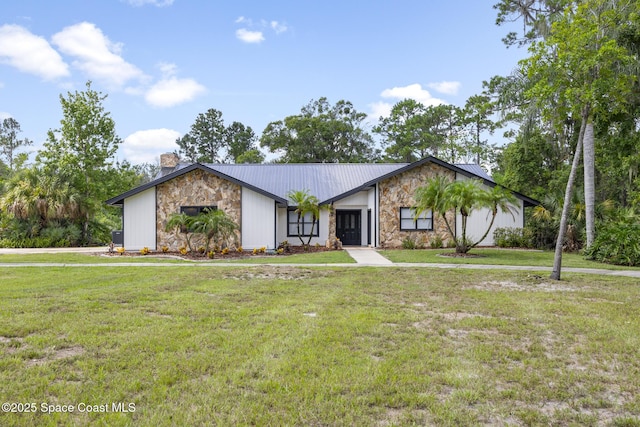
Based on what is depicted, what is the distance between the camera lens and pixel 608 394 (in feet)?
12.3

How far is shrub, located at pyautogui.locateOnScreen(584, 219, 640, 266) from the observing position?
13531 mm

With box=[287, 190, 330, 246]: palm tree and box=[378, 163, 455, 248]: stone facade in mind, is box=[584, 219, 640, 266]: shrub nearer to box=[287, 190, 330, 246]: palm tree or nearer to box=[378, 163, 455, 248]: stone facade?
box=[378, 163, 455, 248]: stone facade

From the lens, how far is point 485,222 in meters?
20.9

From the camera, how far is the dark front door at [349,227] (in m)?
22.9

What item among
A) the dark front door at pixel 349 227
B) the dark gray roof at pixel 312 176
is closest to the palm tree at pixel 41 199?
the dark gray roof at pixel 312 176

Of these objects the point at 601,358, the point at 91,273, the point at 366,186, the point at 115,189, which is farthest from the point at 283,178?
the point at 601,358

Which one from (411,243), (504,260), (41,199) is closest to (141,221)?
(41,199)

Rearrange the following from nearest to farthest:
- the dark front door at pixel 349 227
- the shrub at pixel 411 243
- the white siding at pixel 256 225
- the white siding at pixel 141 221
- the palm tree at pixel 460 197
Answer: the palm tree at pixel 460 197, the white siding at pixel 256 225, the white siding at pixel 141 221, the shrub at pixel 411 243, the dark front door at pixel 349 227

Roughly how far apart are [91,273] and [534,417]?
11.0 meters

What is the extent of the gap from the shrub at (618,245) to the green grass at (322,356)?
6.24 metres

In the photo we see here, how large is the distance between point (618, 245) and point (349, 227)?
12.1 metres

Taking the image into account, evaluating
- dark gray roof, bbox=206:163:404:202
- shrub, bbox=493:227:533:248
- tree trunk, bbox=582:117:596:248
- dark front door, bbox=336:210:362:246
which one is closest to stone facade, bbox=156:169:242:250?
dark gray roof, bbox=206:163:404:202

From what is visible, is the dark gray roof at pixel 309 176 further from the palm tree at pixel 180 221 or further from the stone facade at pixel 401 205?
the palm tree at pixel 180 221

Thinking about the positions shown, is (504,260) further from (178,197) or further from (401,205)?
(178,197)
